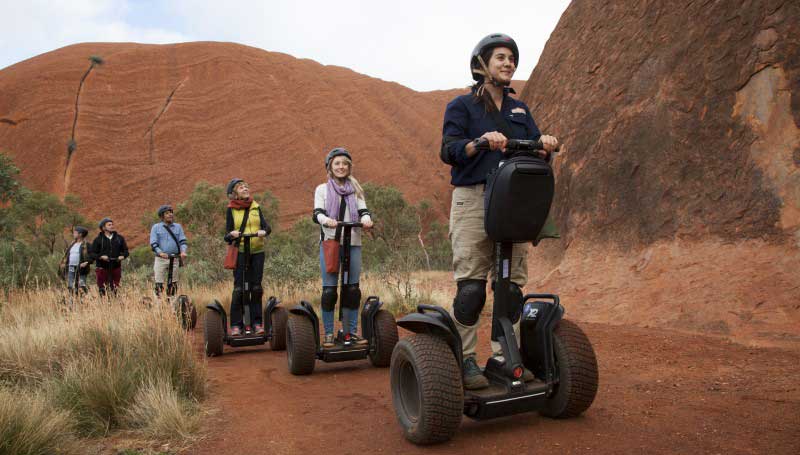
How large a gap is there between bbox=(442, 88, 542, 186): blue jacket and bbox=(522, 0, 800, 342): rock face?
162 inches

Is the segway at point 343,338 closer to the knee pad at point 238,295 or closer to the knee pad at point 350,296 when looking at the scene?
the knee pad at point 350,296

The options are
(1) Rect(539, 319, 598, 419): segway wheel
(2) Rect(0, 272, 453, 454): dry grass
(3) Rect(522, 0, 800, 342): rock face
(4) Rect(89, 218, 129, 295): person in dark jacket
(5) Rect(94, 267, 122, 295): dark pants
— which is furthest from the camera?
(5) Rect(94, 267, 122, 295): dark pants

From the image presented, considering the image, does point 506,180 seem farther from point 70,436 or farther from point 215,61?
point 215,61

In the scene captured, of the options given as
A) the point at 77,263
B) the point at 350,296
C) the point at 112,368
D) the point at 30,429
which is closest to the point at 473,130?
the point at 350,296

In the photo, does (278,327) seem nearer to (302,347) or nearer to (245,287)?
(245,287)

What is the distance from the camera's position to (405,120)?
55.6 metres

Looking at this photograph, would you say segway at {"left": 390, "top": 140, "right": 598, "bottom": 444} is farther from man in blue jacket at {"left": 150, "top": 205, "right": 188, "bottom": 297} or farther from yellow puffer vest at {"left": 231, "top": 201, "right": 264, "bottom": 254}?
man in blue jacket at {"left": 150, "top": 205, "right": 188, "bottom": 297}

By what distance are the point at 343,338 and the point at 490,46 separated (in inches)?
135

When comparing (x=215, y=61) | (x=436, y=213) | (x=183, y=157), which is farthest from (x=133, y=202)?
(x=436, y=213)

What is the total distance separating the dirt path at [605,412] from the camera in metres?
3.10

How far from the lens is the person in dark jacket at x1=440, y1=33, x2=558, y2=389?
335 centimetres

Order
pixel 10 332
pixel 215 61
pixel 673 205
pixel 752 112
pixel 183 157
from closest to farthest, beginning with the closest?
pixel 10 332, pixel 752 112, pixel 673 205, pixel 183 157, pixel 215 61

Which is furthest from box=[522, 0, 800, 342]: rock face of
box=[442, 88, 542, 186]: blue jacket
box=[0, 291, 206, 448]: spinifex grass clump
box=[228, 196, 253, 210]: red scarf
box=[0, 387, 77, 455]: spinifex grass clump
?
Result: box=[0, 387, 77, 455]: spinifex grass clump

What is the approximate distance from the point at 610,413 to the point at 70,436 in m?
3.38
